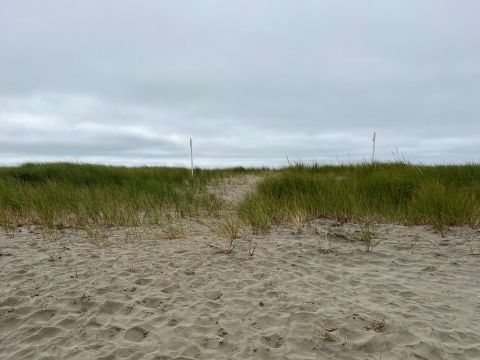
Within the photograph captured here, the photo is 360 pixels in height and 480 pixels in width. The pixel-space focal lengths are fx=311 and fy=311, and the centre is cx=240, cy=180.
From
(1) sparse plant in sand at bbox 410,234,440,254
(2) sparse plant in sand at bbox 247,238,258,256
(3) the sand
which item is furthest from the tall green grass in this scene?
(3) the sand

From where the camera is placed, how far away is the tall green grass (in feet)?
18.0

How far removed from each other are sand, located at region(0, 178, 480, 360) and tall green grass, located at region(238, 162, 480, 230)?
800 mm

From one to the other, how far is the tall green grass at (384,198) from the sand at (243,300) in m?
0.80

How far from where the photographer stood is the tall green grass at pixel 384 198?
548cm

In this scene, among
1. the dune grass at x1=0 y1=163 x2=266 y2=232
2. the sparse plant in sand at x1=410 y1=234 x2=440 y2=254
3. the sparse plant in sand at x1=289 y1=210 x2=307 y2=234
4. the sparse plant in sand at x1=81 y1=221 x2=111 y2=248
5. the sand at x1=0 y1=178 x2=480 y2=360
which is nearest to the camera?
the sand at x1=0 y1=178 x2=480 y2=360

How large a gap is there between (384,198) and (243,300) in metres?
5.27

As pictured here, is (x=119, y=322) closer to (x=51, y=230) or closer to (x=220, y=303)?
(x=220, y=303)

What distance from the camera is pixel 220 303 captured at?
9.78 feet

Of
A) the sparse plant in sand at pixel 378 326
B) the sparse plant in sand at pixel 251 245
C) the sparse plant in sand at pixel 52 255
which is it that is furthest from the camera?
the sparse plant in sand at pixel 251 245

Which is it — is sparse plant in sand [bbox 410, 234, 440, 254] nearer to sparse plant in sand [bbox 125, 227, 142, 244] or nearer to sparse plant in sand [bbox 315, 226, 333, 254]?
sparse plant in sand [bbox 315, 226, 333, 254]

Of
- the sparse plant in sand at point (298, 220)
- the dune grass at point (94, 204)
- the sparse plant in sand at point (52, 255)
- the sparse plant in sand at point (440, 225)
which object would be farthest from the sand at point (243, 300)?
the dune grass at point (94, 204)

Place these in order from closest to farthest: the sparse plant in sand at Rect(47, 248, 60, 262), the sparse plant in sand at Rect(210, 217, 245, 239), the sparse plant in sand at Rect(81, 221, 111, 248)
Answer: the sparse plant in sand at Rect(47, 248, 60, 262), the sparse plant in sand at Rect(81, 221, 111, 248), the sparse plant in sand at Rect(210, 217, 245, 239)

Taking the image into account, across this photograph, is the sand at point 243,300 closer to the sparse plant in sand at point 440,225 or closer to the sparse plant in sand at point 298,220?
the sparse plant in sand at point 440,225

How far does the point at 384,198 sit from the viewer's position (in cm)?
710
